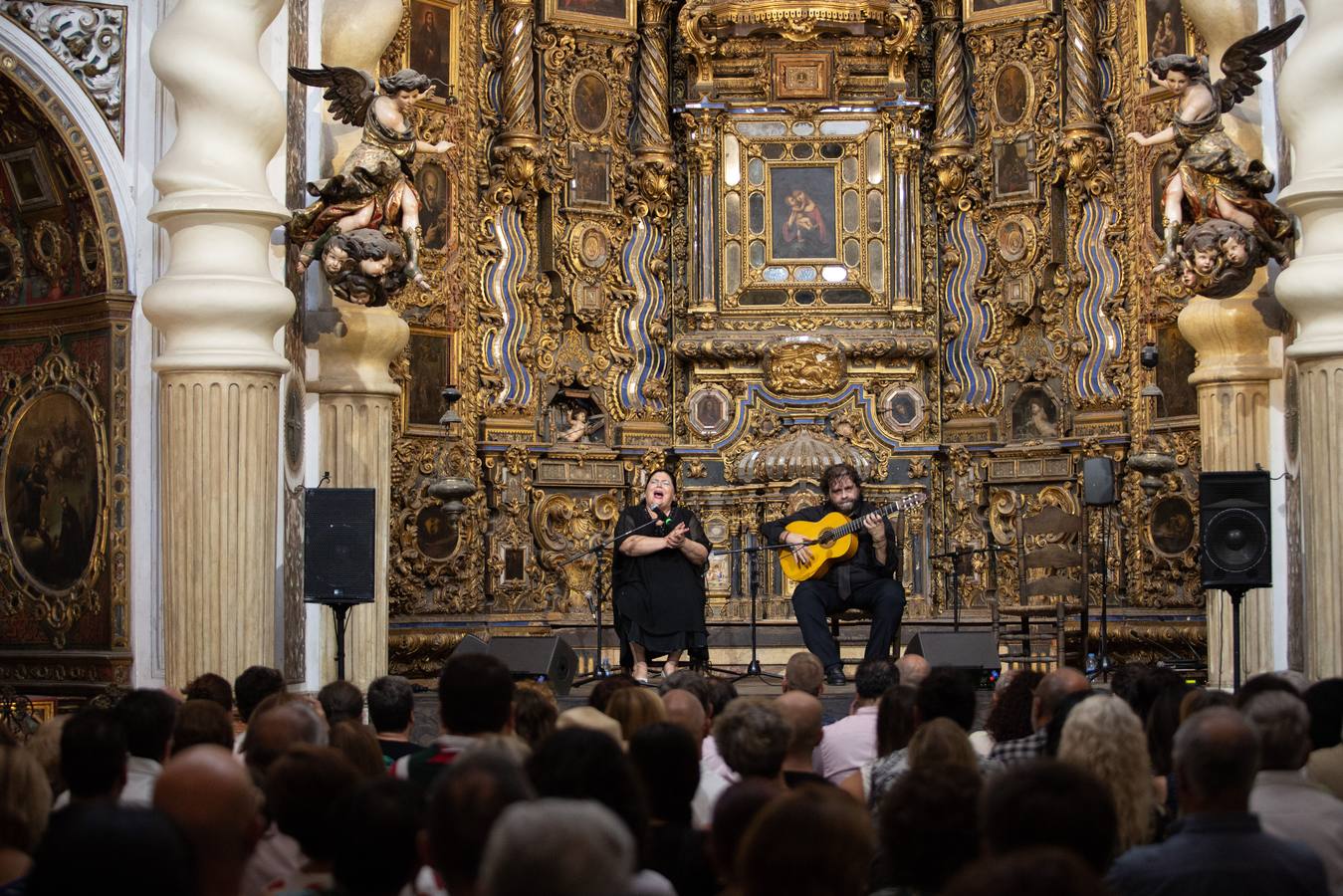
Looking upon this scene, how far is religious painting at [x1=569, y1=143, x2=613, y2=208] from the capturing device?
17.4m

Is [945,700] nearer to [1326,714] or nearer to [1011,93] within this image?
[1326,714]

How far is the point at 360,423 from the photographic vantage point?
42.7 ft

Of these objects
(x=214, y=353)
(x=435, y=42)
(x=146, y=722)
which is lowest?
(x=146, y=722)

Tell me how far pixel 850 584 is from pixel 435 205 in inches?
206

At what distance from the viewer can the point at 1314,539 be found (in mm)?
10570

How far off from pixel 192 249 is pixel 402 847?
733 cm

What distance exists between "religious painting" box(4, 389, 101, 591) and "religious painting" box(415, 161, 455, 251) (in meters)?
4.77

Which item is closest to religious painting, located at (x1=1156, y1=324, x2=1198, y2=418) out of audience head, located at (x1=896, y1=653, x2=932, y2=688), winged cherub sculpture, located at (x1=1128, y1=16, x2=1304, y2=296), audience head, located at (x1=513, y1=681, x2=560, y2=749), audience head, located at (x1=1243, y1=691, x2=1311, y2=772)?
winged cherub sculpture, located at (x1=1128, y1=16, x2=1304, y2=296)

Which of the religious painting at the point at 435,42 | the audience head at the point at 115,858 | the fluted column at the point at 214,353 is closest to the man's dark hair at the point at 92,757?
the audience head at the point at 115,858

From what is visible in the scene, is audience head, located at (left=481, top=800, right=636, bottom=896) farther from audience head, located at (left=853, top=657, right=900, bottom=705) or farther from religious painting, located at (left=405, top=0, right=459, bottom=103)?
religious painting, located at (left=405, top=0, right=459, bottom=103)

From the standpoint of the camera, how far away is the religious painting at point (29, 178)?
11461 millimetres

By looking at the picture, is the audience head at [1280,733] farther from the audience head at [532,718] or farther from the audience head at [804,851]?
the audience head at [532,718]

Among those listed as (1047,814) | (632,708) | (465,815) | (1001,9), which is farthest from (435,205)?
(1047,814)

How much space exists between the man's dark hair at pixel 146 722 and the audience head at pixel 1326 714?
3.54 m
